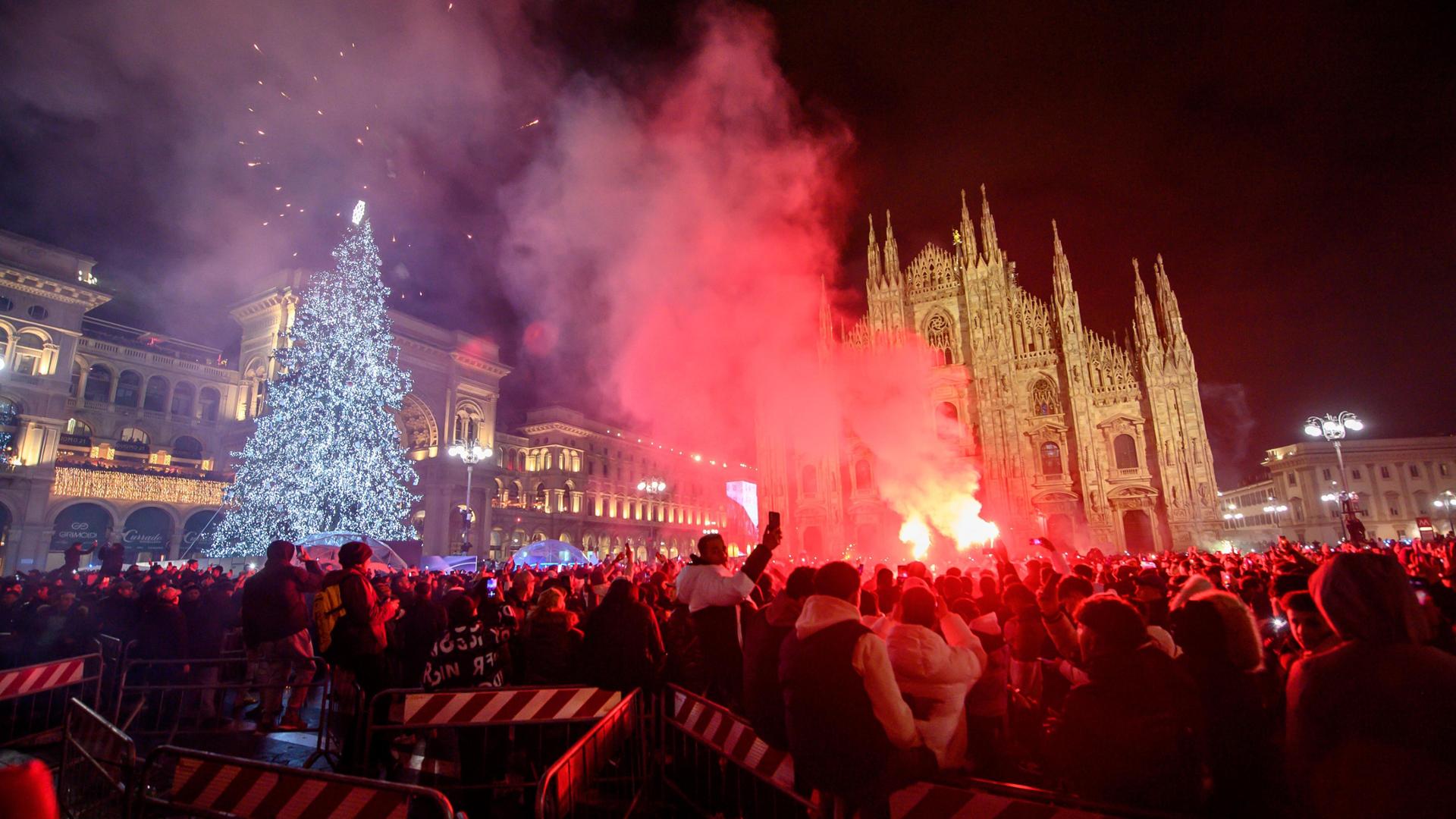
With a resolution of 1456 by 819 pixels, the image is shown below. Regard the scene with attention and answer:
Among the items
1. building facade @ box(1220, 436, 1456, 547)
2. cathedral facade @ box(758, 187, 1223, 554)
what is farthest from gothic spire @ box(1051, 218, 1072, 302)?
building facade @ box(1220, 436, 1456, 547)

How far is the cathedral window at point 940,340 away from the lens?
42094 mm

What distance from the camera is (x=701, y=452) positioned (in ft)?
244

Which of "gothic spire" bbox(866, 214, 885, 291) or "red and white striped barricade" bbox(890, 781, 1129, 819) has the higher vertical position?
"gothic spire" bbox(866, 214, 885, 291)

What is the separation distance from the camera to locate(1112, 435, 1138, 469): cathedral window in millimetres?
36625

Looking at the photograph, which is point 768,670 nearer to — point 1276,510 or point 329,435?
point 329,435

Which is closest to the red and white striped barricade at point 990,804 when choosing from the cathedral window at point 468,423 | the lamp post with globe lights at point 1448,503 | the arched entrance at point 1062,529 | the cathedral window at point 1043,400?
the arched entrance at point 1062,529

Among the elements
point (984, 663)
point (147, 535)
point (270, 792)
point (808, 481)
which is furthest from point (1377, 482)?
point (147, 535)

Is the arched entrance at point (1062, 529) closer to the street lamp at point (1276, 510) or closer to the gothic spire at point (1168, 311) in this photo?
A: the gothic spire at point (1168, 311)

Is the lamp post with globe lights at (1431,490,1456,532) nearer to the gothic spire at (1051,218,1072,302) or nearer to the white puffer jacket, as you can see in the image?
the gothic spire at (1051,218,1072,302)

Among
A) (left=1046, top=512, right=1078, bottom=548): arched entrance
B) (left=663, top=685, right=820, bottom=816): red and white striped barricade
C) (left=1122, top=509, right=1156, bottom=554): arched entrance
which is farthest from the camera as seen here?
(left=1046, top=512, right=1078, bottom=548): arched entrance

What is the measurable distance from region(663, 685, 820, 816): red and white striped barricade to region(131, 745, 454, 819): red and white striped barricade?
1824mm

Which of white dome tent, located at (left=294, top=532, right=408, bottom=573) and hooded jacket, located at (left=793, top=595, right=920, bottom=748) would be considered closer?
hooded jacket, located at (left=793, top=595, right=920, bottom=748)

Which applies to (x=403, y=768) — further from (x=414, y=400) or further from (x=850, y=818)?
(x=414, y=400)

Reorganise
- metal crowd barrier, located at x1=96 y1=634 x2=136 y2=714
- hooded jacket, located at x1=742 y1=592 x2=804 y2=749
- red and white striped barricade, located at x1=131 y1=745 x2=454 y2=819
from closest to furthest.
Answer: red and white striped barricade, located at x1=131 y1=745 x2=454 y2=819, hooded jacket, located at x1=742 y1=592 x2=804 y2=749, metal crowd barrier, located at x1=96 y1=634 x2=136 y2=714
